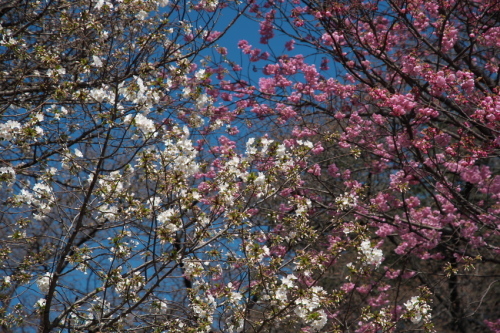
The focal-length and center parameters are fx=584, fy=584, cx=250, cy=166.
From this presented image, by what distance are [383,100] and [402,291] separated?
6522 millimetres

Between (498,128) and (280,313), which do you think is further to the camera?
(498,128)

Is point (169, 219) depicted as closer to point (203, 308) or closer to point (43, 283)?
point (203, 308)

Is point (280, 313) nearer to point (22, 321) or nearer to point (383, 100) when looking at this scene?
point (22, 321)

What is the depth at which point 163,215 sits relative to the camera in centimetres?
454

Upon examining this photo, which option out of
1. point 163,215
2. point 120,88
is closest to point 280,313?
point 163,215

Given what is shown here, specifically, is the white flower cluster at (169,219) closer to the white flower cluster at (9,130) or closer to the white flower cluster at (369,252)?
the white flower cluster at (9,130)

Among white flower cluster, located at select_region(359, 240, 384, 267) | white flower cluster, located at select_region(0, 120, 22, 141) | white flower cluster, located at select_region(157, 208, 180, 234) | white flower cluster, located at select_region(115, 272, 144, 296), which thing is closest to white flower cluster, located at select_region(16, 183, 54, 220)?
white flower cluster, located at select_region(0, 120, 22, 141)

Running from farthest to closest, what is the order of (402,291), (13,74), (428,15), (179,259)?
(402,291) < (428,15) < (13,74) < (179,259)

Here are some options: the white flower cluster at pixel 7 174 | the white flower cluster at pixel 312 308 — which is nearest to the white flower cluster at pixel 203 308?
the white flower cluster at pixel 312 308

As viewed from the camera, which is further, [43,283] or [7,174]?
[43,283]

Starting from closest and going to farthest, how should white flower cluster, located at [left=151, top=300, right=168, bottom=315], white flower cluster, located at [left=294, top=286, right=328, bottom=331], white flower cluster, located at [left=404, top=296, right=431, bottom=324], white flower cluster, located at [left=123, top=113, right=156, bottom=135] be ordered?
1. white flower cluster, located at [left=123, top=113, right=156, bottom=135]
2. white flower cluster, located at [left=294, top=286, right=328, bottom=331]
3. white flower cluster, located at [left=151, top=300, right=168, bottom=315]
4. white flower cluster, located at [left=404, top=296, right=431, bottom=324]

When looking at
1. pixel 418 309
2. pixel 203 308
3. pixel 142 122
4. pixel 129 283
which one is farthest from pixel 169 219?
pixel 418 309

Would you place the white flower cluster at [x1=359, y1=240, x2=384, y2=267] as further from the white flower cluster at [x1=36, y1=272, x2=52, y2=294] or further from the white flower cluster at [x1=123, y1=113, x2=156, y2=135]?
the white flower cluster at [x1=36, y1=272, x2=52, y2=294]

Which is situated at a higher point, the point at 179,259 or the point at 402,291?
the point at 402,291
